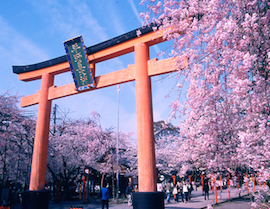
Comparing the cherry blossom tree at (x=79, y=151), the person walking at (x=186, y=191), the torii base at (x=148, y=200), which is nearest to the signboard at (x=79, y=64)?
the torii base at (x=148, y=200)

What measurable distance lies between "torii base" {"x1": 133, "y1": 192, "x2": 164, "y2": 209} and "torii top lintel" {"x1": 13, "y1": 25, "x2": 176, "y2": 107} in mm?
3750

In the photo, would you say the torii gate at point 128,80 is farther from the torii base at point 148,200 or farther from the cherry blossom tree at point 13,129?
the cherry blossom tree at point 13,129

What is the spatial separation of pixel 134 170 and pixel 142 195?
683 inches

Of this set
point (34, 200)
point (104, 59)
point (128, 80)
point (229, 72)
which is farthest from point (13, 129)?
point (229, 72)

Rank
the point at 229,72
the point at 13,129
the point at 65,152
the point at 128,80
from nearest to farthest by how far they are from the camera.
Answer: the point at 229,72 → the point at 128,80 → the point at 13,129 → the point at 65,152

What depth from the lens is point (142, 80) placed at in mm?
7379

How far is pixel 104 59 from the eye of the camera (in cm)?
895

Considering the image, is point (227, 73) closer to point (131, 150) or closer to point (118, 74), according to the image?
point (118, 74)

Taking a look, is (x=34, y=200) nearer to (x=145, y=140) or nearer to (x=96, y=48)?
(x=145, y=140)

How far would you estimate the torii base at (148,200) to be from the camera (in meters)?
6.27

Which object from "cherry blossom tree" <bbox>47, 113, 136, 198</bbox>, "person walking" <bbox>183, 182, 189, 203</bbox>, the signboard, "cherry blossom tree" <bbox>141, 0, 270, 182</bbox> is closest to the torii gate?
the signboard

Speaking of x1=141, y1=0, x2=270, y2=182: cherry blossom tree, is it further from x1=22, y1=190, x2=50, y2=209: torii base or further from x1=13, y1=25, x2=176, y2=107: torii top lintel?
x1=22, y1=190, x2=50, y2=209: torii base

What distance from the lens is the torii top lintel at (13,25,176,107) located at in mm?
7384

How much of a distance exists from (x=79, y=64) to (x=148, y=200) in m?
5.73
